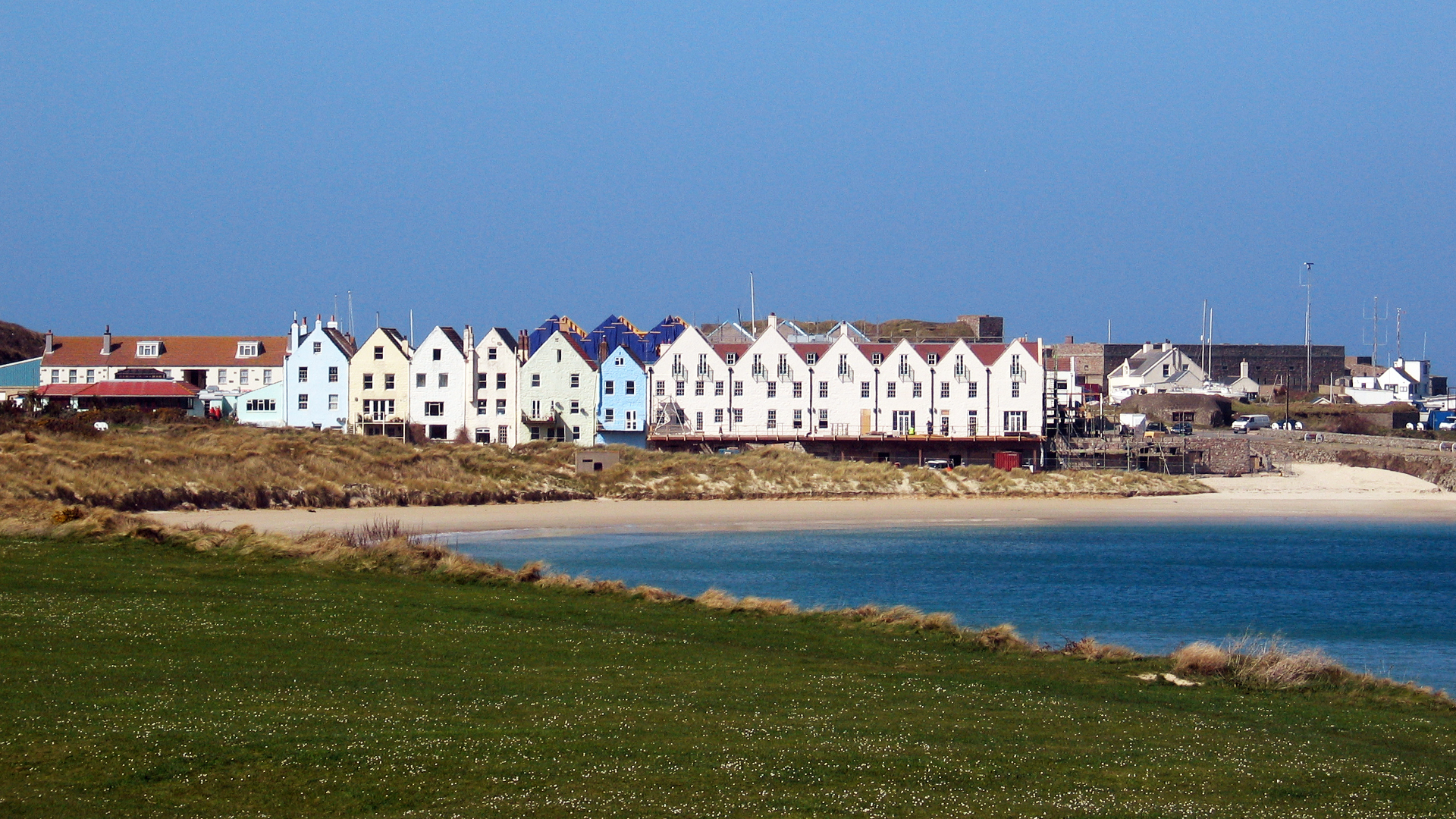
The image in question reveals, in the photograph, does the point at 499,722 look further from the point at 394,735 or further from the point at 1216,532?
the point at 1216,532

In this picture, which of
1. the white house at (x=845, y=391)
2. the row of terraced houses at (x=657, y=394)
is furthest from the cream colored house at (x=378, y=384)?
the white house at (x=845, y=391)

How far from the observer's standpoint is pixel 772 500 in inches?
2226

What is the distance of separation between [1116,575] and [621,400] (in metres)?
37.2

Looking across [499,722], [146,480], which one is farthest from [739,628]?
[146,480]

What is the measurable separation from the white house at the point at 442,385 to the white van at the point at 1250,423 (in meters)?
51.2

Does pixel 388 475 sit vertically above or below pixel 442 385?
below

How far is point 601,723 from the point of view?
452 inches

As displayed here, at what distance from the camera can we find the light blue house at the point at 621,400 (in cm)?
6856

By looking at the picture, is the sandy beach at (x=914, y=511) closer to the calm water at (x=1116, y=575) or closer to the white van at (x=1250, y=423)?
the calm water at (x=1116, y=575)

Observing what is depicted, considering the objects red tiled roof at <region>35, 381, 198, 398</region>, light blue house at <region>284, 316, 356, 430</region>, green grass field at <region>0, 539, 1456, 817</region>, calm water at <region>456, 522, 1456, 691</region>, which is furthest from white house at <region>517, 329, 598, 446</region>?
green grass field at <region>0, 539, 1456, 817</region>

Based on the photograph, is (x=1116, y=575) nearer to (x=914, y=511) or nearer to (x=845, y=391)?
(x=914, y=511)

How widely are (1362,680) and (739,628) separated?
8.67 meters

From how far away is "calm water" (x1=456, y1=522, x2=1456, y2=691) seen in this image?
88.9ft

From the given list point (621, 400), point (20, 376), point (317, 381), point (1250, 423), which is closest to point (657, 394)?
point (621, 400)
